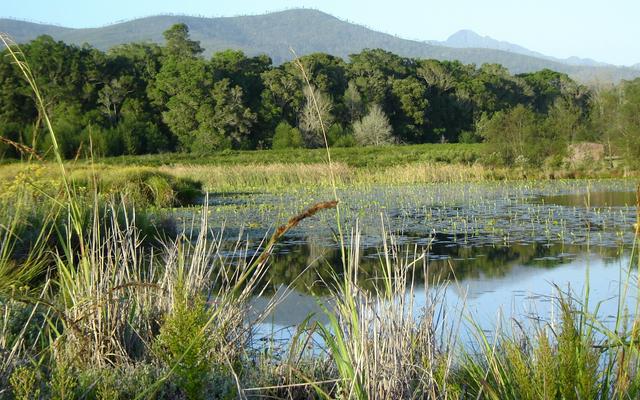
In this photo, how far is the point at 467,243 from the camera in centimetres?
969

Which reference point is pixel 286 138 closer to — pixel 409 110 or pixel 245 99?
pixel 245 99

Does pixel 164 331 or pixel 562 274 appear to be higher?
pixel 164 331

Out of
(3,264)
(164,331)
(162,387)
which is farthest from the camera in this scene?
(3,264)

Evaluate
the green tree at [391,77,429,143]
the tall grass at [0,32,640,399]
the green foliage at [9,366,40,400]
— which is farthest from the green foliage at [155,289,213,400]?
the green tree at [391,77,429,143]

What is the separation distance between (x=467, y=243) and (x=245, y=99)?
133 ft

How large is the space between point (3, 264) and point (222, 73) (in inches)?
1836

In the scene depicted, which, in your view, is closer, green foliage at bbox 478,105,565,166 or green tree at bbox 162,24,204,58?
green foliage at bbox 478,105,565,166

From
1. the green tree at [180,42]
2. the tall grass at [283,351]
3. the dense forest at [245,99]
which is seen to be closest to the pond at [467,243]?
the tall grass at [283,351]

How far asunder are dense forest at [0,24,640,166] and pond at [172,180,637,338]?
538 inches

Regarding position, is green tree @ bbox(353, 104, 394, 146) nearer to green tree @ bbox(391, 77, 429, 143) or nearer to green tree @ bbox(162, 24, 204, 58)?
green tree @ bbox(391, 77, 429, 143)

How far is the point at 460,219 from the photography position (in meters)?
12.4

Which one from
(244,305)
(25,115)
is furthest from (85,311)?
(25,115)

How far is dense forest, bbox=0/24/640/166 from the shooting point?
1684 inches

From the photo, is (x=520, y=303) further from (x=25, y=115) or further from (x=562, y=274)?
(x=25, y=115)
